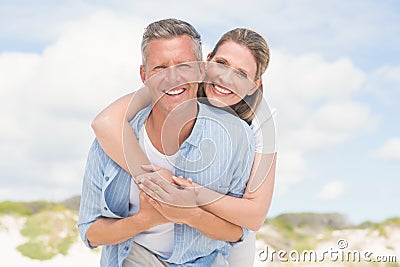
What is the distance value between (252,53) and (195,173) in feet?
1.95

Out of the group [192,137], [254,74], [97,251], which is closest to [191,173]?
[192,137]

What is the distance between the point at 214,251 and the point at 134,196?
33 cm

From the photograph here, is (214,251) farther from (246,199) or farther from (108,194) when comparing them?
(108,194)

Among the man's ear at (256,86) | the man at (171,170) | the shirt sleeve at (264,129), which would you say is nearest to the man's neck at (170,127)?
the man at (171,170)

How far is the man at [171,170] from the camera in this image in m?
1.89

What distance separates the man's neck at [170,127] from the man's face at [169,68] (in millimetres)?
41

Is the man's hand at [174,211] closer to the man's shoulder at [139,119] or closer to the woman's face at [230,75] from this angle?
the man's shoulder at [139,119]

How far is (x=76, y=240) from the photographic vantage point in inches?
227

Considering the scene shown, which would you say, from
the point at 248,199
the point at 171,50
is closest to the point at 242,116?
the point at 248,199

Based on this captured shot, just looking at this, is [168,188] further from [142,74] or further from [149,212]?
[142,74]

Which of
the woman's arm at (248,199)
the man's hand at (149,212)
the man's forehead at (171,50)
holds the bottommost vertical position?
the man's hand at (149,212)

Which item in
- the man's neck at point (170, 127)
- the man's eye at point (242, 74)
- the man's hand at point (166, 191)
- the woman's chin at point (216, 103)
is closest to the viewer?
the man's hand at point (166, 191)

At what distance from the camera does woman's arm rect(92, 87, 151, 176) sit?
6.27ft

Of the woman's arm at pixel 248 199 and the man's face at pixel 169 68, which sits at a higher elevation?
the man's face at pixel 169 68
